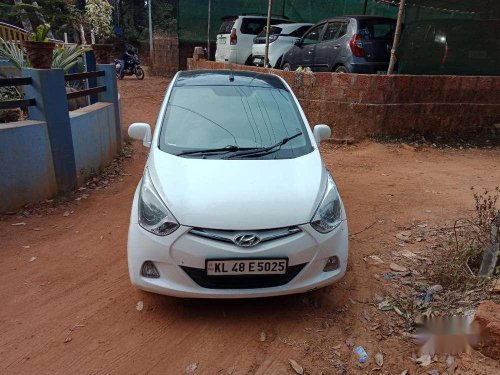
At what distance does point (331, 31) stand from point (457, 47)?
8.54ft

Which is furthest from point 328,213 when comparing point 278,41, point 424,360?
point 278,41

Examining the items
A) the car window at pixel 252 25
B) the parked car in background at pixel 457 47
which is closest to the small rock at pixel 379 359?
the parked car in background at pixel 457 47

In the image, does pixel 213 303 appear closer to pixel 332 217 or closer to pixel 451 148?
pixel 332 217

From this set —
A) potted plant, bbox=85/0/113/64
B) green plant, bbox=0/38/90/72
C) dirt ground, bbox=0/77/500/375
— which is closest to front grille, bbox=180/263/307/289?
dirt ground, bbox=0/77/500/375

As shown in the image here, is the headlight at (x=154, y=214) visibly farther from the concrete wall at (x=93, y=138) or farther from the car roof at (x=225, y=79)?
the concrete wall at (x=93, y=138)

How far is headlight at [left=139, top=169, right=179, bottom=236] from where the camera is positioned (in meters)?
2.74

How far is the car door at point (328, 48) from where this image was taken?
28.9ft

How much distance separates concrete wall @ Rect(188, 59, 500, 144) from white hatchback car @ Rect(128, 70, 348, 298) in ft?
15.3

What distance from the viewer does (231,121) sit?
12.4ft

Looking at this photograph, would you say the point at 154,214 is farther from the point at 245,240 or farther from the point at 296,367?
the point at 296,367

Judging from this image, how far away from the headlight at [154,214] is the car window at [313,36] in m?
7.92

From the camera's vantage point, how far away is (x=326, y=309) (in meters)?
3.17

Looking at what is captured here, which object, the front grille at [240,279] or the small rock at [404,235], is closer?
the front grille at [240,279]

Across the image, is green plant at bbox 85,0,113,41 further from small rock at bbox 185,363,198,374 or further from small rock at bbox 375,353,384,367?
small rock at bbox 375,353,384,367
